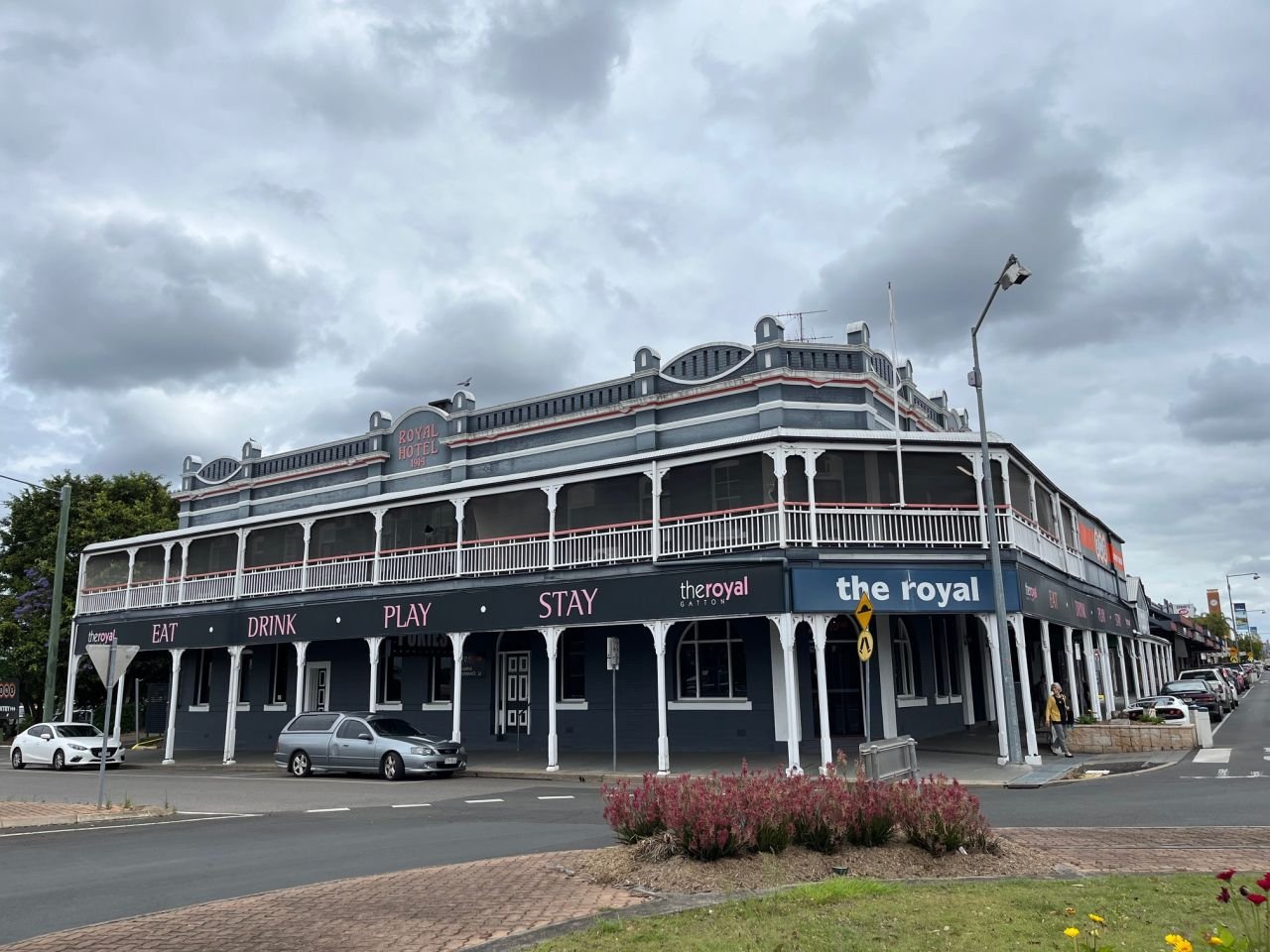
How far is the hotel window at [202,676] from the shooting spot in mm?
34812

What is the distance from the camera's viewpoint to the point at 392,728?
22.1 meters

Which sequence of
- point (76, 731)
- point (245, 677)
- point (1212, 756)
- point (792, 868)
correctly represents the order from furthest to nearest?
point (245, 677)
point (76, 731)
point (1212, 756)
point (792, 868)

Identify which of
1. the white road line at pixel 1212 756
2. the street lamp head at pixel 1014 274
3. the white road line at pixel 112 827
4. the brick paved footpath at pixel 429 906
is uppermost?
the street lamp head at pixel 1014 274

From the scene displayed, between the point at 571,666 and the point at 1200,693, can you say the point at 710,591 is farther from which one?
the point at 1200,693

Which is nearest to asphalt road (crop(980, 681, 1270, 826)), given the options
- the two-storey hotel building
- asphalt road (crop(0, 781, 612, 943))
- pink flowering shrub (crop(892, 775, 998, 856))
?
the two-storey hotel building

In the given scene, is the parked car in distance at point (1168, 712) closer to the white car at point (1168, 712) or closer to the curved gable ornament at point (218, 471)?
the white car at point (1168, 712)

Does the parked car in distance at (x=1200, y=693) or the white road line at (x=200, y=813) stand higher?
the parked car in distance at (x=1200, y=693)

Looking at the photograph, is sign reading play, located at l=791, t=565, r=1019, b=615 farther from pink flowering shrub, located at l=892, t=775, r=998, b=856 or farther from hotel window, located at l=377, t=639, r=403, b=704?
hotel window, located at l=377, t=639, r=403, b=704

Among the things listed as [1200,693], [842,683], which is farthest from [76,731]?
[1200,693]

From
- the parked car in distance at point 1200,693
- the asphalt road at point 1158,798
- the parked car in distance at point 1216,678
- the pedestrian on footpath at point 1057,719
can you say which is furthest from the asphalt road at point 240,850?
the parked car in distance at point 1216,678

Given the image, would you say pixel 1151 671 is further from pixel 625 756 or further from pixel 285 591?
pixel 285 591

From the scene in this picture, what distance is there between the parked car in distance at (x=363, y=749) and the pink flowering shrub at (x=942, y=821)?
14.2m

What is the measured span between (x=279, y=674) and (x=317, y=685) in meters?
1.76

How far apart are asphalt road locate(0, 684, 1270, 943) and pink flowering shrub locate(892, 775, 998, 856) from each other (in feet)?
10.9
